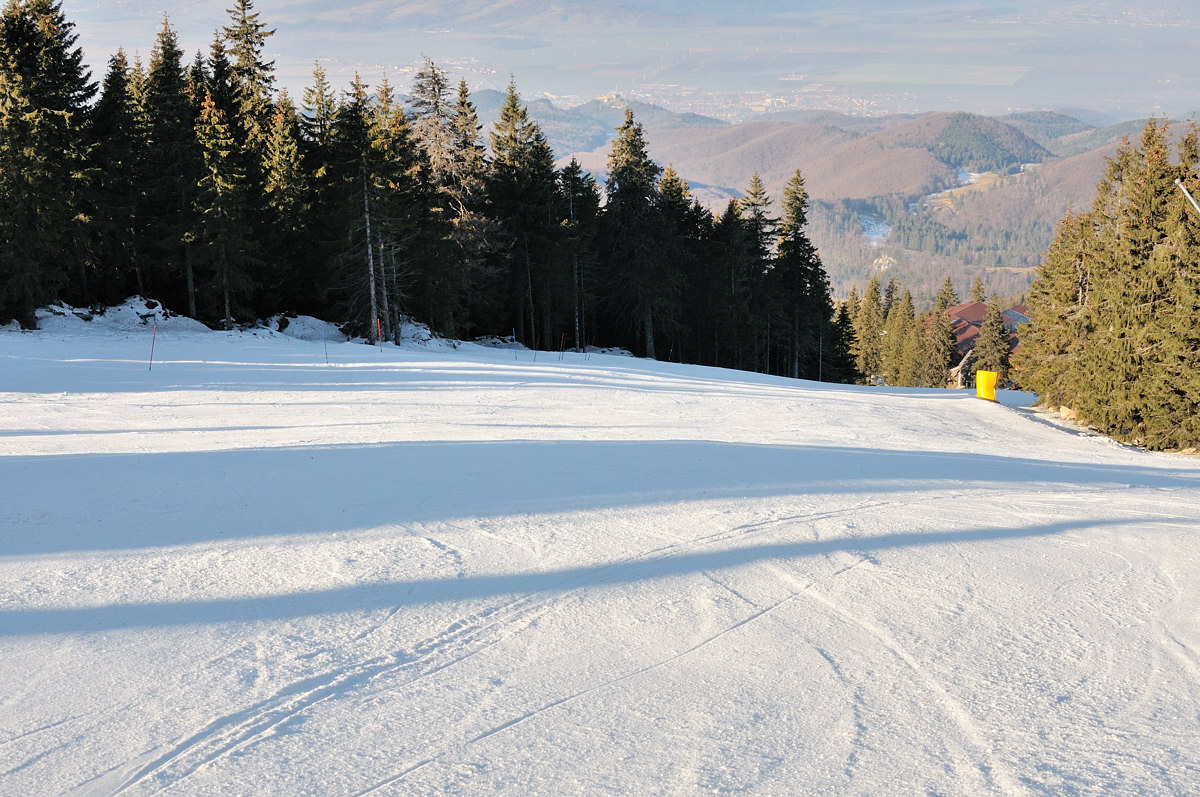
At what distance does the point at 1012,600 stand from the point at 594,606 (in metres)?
2.92

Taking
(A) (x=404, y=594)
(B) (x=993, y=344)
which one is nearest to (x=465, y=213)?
(A) (x=404, y=594)

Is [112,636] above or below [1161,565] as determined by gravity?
above

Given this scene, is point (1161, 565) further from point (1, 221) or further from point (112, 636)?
point (1, 221)

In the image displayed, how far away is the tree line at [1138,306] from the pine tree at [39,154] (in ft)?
112

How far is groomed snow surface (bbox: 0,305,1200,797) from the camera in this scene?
3.45 m

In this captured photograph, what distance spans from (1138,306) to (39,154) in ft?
116

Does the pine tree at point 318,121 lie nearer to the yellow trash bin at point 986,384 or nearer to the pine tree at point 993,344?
the yellow trash bin at point 986,384

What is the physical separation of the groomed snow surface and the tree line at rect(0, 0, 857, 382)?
71.2 feet

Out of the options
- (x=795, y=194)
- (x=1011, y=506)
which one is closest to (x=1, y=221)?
(x=1011, y=506)

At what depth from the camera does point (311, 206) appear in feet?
119

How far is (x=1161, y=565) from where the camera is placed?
254 inches

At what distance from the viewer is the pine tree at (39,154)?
2600 centimetres

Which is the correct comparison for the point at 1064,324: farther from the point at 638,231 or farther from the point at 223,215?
the point at 223,215

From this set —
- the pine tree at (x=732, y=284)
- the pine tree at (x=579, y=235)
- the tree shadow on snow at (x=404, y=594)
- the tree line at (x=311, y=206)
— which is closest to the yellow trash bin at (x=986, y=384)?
the tree line at (x=311, y=206)
